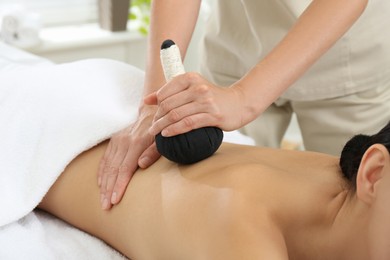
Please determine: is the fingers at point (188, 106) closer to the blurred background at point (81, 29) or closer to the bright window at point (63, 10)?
the blurred background at point (81, 29)

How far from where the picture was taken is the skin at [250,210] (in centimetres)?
122

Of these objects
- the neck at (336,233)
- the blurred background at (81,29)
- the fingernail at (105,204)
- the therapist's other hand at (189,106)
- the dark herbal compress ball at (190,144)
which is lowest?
the blurred background at (81,29)

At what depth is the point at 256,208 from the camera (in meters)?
1.27

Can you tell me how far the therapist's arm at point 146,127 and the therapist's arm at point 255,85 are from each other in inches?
3.9

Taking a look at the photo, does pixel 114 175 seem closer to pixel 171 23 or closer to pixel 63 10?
pixel 171 23

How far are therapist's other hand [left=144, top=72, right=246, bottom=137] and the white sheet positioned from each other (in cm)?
25

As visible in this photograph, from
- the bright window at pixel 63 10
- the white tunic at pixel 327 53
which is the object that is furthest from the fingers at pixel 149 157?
the bright window at pixel 63 10

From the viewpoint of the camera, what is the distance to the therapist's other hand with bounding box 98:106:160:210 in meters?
1.47

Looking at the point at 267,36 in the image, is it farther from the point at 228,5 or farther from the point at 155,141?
the point at 155,141

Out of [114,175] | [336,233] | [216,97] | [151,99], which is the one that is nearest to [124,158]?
[114,175]

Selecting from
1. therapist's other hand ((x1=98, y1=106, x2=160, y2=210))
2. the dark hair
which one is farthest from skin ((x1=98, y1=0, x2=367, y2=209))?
the dark hair

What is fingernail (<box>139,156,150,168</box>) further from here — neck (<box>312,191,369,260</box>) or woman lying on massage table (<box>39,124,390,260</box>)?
neck (<box>312,191,369,260</box>)

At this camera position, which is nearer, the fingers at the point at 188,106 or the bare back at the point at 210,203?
the bare back at the point at 210,203

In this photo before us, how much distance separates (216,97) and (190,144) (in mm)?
111
